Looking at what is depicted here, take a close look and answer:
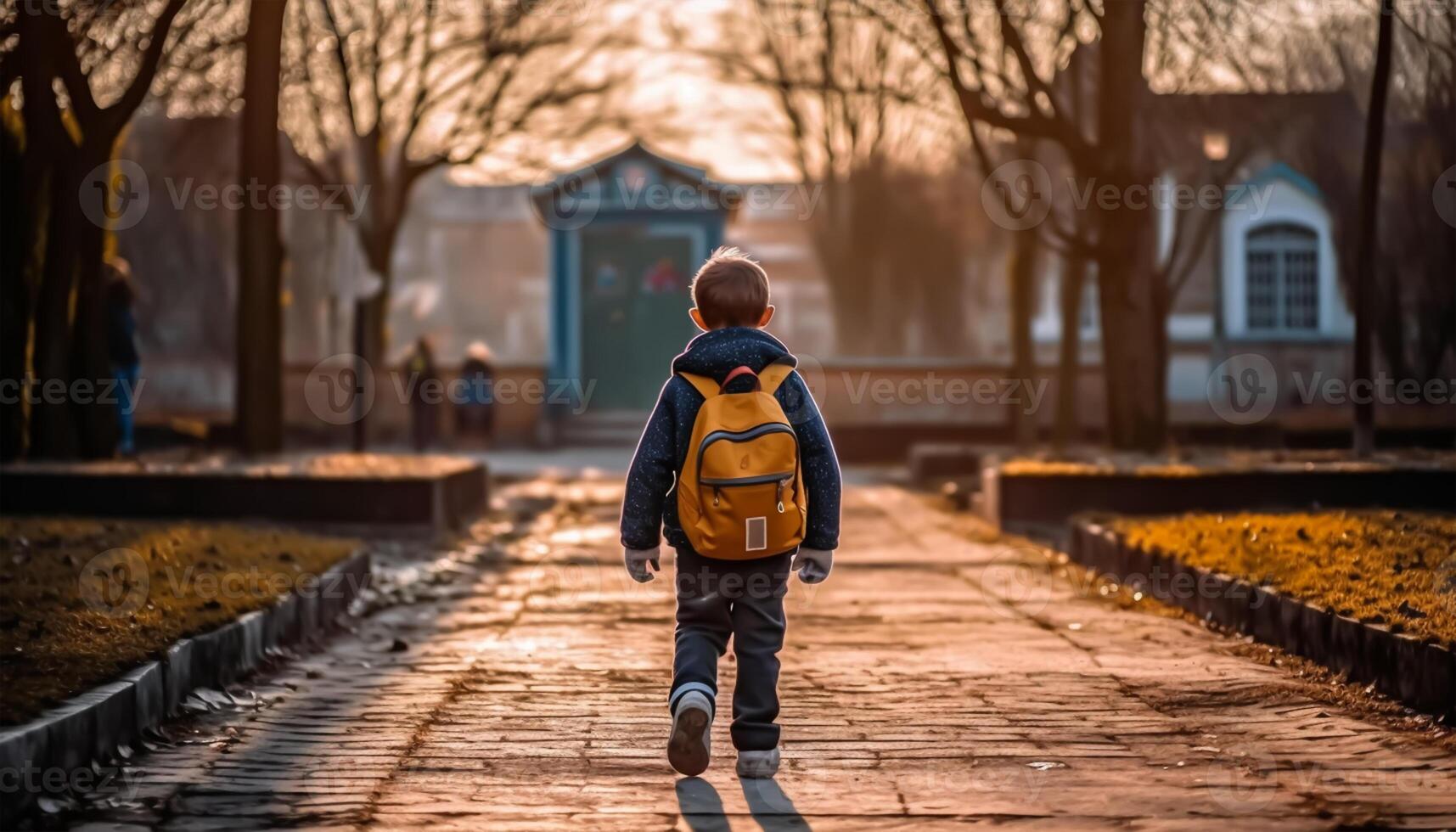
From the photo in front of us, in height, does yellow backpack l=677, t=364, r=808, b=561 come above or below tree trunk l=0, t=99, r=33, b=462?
below

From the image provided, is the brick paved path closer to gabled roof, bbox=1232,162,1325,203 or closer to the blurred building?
the blurred building

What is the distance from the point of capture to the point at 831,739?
20.9ft

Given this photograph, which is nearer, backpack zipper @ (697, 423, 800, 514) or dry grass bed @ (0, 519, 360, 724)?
backpack zipper @ (697, 423, 800, 514)

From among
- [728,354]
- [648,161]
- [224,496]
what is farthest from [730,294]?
[648,161]

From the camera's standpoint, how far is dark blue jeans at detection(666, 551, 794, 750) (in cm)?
571

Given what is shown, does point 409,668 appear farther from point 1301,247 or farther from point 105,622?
point 1301,247

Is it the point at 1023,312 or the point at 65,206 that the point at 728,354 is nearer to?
the point at 65,206

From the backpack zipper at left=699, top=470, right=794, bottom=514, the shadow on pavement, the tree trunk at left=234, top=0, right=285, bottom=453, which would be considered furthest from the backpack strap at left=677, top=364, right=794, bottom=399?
the tree trunk at left=234, top=0, right=285, bottom=453

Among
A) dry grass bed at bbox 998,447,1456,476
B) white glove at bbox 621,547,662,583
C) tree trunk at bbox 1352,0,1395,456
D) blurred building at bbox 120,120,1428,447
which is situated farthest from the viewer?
blurred building at bbox 120,120,1428,447

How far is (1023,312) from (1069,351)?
1.19m

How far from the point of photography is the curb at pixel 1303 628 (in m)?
6.64

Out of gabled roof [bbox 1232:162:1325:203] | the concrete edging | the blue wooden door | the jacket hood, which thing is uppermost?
gabled roof [bbox 1232:162:1325:203]

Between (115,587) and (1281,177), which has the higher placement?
(1281,177)

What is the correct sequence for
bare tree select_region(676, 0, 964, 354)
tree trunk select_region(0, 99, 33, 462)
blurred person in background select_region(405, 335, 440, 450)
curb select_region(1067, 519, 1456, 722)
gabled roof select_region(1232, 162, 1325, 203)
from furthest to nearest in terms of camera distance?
gabled roof select_region(1232, 162, 1325, 203), bare tree select_region(676, 0, 964, 354), blurred person in background select_region(405, 335, 440, 450), tree trunk select_region(0, 99, 33, 462), curb select_region(1067, 519, 1456, 722)
